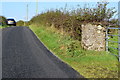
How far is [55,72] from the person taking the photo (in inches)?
293

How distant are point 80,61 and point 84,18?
3.44 m

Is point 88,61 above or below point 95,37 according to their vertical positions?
below

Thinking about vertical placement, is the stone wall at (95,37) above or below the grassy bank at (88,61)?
above

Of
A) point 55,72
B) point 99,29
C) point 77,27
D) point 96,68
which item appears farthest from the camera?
point 77,27

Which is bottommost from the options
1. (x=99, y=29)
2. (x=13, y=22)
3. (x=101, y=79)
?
(x=101, y=79)

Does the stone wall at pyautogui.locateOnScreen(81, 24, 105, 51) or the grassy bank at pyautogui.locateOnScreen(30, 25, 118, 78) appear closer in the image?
the grassy bank at pyautogui.locateOnScreen(30, 25, 118, 78)

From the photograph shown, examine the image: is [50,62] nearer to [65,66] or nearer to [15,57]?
[65,66]

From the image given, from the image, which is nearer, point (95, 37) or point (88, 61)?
point (88, 61)

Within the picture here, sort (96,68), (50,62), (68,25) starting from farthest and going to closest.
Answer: (68,25) → (50,62) → (96,68)

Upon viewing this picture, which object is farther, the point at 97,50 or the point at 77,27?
the point at 77,27

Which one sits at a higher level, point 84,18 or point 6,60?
point 84,18

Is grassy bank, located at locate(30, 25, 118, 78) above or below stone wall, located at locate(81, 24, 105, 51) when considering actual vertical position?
below

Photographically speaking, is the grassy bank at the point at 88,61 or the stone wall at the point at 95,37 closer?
the grassy bank at the point at 88,61

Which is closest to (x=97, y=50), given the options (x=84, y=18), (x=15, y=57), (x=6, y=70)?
(x=84, y=18)
